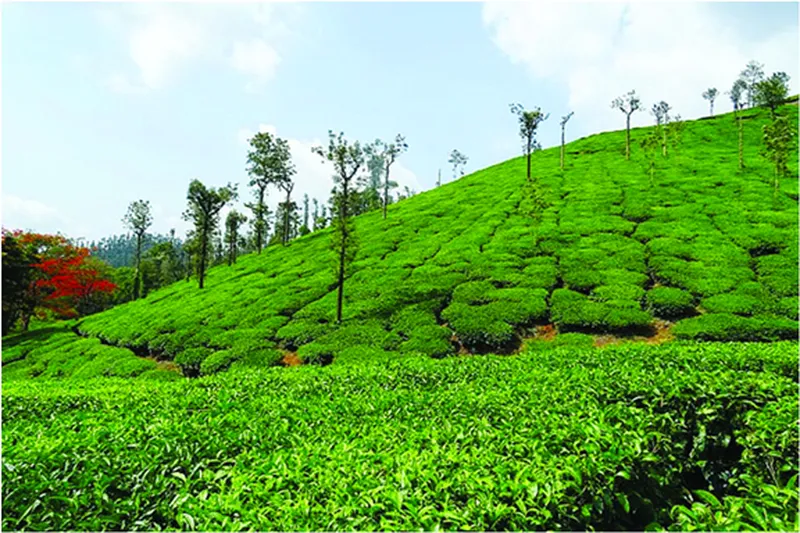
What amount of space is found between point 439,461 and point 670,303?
20.5 meters

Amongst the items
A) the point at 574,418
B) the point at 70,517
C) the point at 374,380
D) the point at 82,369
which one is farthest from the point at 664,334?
the point at 82,369

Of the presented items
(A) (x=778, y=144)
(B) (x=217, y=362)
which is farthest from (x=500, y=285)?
(A) (x=778, y=144)

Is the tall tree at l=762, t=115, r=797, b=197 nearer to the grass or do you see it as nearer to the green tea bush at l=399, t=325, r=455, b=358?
the green tea bush at l=399, t=325, r=455, b=358

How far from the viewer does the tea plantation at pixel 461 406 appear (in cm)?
377

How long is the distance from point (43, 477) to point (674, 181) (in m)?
44.1

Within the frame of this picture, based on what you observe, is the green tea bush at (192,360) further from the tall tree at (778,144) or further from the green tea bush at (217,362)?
the tall tree at (778,144)

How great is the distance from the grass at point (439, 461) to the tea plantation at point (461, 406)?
0.08 feet

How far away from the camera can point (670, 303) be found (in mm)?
21078

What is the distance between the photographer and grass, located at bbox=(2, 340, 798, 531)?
3.55 m

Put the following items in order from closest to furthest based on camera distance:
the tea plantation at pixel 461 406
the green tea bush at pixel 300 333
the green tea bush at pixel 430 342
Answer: the tea plantation at pixel 461 406
the green tea bush at pixel 430 342
the green tea bush at pixel 300 333

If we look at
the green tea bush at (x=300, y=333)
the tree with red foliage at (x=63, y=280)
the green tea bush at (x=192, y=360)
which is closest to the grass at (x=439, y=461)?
the green tea bush at (x=300, y=333)

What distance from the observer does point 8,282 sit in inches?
1454

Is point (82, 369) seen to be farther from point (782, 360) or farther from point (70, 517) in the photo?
point (782, 360)

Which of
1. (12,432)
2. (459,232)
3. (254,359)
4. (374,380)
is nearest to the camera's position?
(12,432)
